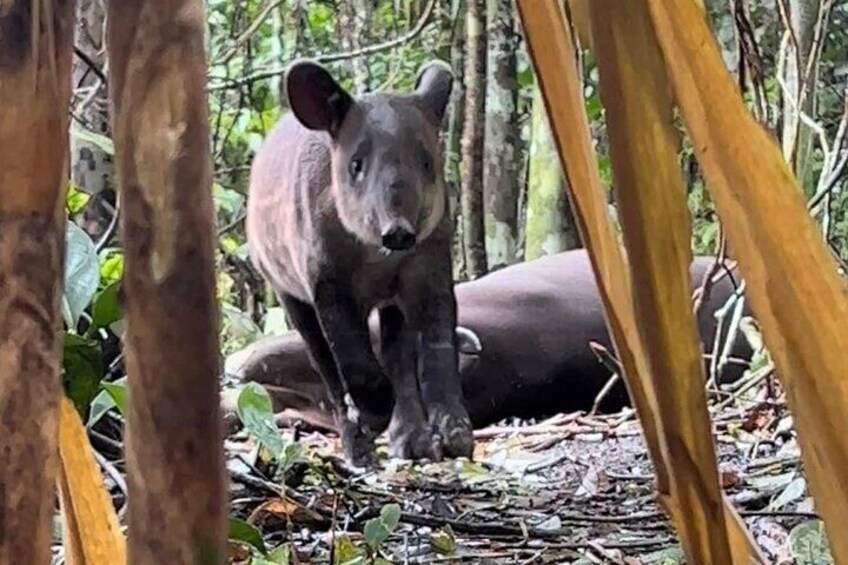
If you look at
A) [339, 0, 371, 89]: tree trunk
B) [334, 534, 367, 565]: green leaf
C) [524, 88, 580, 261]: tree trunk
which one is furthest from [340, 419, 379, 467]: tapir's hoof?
[339, 0, 371, 89]: tree trunk

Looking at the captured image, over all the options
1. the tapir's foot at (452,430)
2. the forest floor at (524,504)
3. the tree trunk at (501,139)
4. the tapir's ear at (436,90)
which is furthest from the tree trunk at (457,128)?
the forest floor at (524,504)

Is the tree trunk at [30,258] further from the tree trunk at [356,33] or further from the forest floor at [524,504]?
the tree trunk at [356,33]

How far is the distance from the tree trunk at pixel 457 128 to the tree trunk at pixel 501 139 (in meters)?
0.73

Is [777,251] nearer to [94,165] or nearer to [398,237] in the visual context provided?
[94,165]

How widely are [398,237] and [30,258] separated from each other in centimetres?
294

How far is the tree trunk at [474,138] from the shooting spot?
→ 6.73 m

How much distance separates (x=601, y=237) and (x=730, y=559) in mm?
179

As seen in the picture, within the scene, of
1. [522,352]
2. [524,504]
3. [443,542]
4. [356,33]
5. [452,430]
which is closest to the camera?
[443,542]

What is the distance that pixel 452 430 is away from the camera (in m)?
3.83

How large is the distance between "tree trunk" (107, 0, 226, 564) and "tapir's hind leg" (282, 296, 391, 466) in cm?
310

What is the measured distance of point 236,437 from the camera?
3910 millimetres

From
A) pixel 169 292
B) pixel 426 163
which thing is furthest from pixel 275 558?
pixel 426 163

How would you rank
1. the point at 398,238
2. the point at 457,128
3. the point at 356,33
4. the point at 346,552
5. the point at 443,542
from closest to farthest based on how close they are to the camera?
1. the point at 346,552
2. the point at 443,542
3. the point at 398,238
4. the point at 356,33
5. the point at 457,128

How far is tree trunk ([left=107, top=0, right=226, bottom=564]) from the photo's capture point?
646mm
